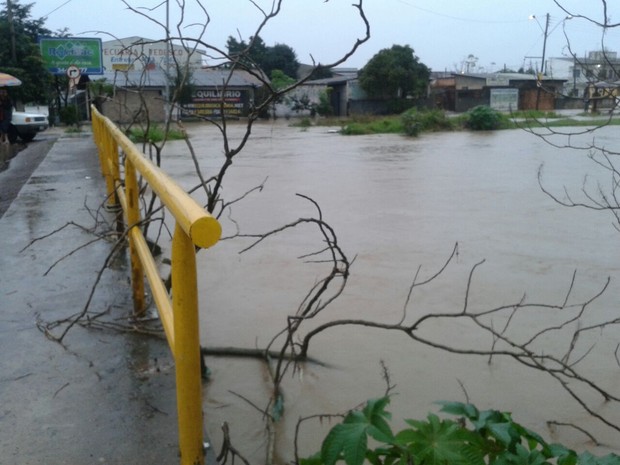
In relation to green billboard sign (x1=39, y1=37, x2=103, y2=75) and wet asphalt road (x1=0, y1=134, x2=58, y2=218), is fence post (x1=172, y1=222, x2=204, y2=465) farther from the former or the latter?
green billboard sign (x1=39, y1=37, x2=103, y2=75)

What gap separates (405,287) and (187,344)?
13.4ft

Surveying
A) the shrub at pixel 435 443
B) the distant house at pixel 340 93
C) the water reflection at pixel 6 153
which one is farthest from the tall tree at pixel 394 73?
the shrub at pixel 435 443

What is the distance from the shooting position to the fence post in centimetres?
183

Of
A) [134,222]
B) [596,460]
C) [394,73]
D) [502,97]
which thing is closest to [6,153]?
[134,222]

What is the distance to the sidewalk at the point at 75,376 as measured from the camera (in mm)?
2432

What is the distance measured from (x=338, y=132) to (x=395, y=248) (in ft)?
75.2

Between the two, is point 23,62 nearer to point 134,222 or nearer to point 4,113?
point 4,113

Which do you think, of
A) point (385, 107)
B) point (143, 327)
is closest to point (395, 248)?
point (143, 327)

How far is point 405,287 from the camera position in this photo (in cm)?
587

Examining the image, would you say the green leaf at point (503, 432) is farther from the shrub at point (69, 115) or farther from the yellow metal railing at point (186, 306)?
the shrub at point (69, 115)

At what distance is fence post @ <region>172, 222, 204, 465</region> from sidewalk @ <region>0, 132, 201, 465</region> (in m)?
0.33

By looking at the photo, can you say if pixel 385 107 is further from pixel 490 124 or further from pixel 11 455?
pixel 11 455

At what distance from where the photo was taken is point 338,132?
97.7 feet

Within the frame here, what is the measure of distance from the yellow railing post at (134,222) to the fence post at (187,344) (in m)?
1.54
